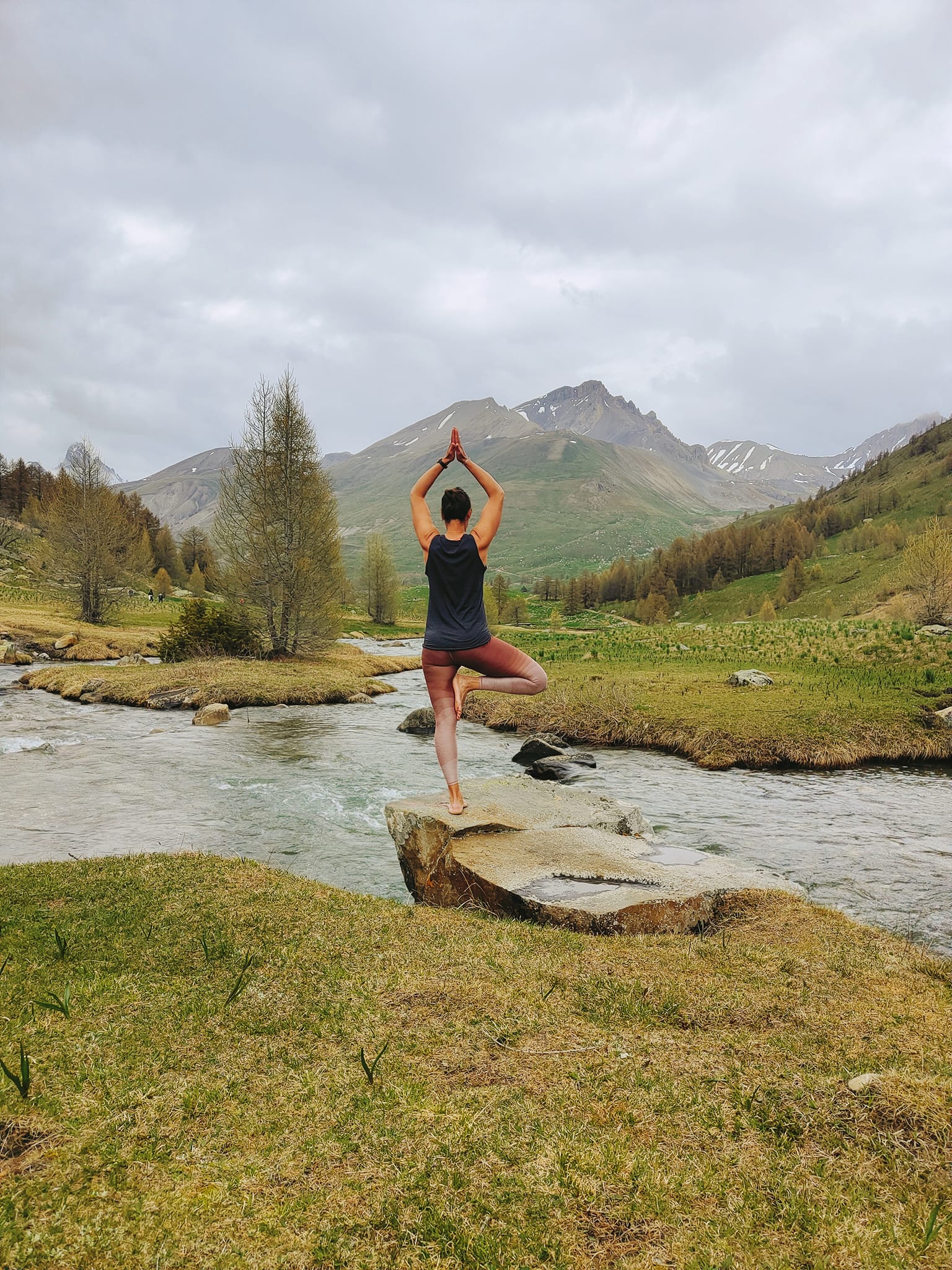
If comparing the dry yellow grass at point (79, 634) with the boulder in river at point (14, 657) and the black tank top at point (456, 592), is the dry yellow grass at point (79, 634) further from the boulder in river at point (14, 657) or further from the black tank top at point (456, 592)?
the black tank top at point (456, 592)

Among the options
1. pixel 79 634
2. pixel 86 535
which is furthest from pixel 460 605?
pixel 86 535

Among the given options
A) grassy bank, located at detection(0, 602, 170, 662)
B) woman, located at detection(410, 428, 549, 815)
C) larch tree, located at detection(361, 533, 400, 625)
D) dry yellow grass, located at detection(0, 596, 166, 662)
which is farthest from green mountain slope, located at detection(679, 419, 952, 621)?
grassy bank, located at detection(0, 602, 170, 662)

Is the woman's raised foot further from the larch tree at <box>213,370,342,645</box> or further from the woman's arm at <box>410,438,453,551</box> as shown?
the larch tree at <box>213,370,342,645</box>

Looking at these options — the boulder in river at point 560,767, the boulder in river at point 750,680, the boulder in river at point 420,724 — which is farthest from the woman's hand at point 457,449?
the boulder in river at point 750,680

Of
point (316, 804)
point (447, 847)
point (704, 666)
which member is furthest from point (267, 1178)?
point (704, 666)

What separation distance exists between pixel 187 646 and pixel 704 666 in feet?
96.1

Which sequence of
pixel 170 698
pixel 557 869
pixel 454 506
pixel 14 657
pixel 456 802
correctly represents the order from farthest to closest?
pixel 14 657
pixel 170 698
pixel 456 802
pixel 557 869
pixel 454 506

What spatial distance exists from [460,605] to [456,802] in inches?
131

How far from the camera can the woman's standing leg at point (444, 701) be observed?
8867mm

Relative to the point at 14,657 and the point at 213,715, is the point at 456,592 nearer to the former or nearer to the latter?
the point at 213,715

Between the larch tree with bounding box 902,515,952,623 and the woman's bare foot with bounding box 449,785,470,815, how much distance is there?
169 ft

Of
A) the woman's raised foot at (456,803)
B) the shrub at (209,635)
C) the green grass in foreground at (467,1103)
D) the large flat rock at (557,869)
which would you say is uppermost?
the shrub at (209,635)

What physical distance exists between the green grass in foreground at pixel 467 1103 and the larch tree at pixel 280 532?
36.1m

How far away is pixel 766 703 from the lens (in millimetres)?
25469
